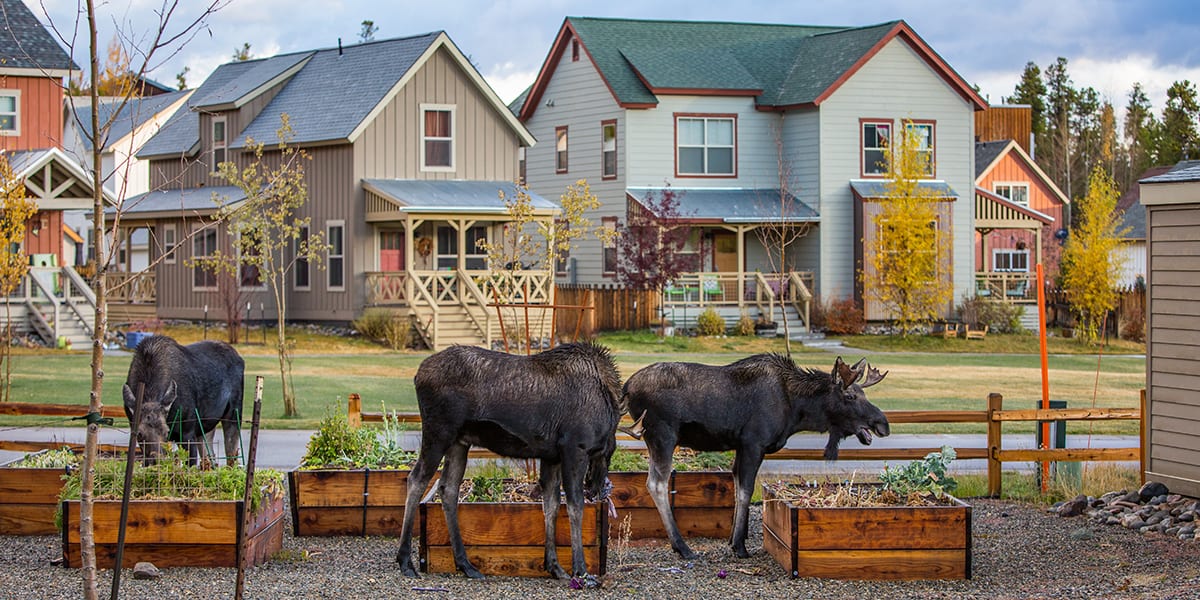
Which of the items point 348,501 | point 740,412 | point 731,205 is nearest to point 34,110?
point 731,205

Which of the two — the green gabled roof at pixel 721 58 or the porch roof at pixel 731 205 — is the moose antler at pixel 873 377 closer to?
the porch roof at pixel 731 205

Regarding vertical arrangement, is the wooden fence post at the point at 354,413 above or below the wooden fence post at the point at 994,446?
above

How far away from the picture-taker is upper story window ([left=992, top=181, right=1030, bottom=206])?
5869cm

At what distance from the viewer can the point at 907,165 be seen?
40.4m

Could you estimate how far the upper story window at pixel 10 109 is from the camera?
129ft

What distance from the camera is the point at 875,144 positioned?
4297 cm

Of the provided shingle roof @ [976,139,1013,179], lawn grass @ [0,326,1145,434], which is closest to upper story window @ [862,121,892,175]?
lawn grass @ [0,326,1145,434]

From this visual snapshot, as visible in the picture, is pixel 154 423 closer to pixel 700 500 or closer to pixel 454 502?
pixel 454 502

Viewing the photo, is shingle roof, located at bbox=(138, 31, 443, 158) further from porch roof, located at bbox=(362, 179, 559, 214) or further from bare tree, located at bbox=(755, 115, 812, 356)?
bare tree, located at bbox=(755, 115, 812, 356)

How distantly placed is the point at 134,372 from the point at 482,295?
81.6 feet

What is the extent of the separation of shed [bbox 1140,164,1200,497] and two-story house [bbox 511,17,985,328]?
90.2 ft

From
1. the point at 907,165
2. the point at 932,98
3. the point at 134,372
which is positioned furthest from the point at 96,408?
the point at 932,98

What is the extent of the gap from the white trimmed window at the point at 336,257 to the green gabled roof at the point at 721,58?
9454 mm

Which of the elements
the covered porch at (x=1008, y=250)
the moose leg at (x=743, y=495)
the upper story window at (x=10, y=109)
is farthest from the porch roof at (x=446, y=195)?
the moose leg at (x=743, y=495)
